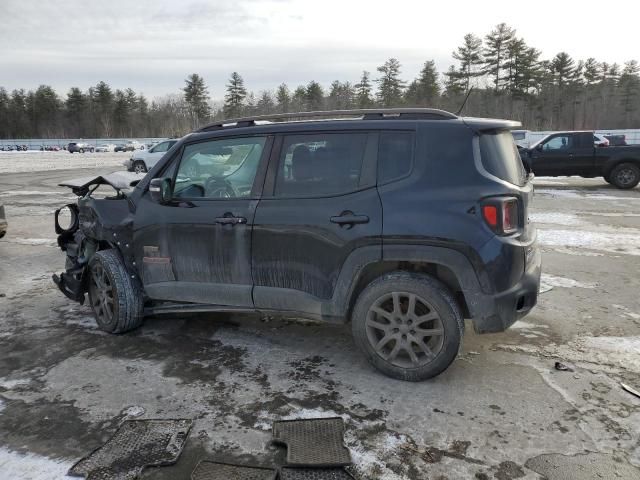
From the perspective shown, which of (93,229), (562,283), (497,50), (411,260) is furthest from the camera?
(497,50)

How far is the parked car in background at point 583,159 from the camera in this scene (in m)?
15.2

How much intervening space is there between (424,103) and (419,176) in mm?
57222

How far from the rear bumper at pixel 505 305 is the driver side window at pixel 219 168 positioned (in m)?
1.93

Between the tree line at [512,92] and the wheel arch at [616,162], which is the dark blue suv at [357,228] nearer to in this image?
the wheel arch at [616,162]

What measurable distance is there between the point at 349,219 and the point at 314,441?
1.47 metres

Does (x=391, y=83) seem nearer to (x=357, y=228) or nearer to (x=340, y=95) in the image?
(x=340, y=95)

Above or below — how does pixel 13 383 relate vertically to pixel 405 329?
below

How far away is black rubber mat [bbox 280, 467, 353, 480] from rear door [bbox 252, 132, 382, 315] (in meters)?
1.26

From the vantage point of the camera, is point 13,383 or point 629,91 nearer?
point 13,383

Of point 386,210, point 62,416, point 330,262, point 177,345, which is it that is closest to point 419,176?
point 386,210

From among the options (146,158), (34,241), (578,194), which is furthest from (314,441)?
(146,158)

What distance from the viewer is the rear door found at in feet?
11.7

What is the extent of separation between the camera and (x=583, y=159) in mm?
15711

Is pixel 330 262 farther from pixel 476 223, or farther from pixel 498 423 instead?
pixel 498 423
